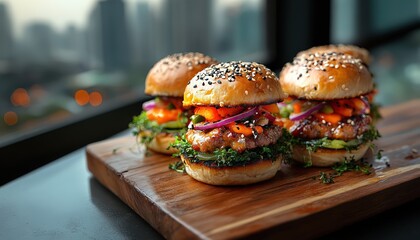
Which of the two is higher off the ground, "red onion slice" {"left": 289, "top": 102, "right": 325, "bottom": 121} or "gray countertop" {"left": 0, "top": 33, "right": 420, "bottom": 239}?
"red onion slice" {"left": 289, "top": 102, "right": 325, "bottom": 121}

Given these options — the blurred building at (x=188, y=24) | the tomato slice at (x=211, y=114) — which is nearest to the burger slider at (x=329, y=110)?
the tomato slice at (x=211, y=114)

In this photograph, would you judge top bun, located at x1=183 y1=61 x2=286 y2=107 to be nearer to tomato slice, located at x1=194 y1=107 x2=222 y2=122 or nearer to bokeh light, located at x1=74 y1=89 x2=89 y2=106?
tomato slice, located at x1=194 y1=107 x2=222 y2=122

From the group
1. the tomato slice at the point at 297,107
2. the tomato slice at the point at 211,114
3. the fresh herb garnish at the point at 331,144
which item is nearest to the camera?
the tomato slice at the point at 211,114

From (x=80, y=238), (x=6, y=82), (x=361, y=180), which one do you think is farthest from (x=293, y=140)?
(x=6, y=82)

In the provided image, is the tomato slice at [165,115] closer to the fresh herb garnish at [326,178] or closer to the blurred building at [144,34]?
the fresh herb garnish at [326,178]

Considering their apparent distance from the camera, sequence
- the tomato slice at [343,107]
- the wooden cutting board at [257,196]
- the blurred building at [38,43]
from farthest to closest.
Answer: the blurred building at [38,43], the tomato slice at [343,107], the wooden cutting board at [257,196]

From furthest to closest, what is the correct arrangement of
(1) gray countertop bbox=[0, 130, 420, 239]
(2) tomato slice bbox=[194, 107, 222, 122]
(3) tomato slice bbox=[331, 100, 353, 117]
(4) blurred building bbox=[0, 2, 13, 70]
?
(4) blurred building bbox=[0, 2, 13, 70] → (3) tomato slice bbox=[331, 100, 353, 117] → (2) tomato slice bbox=[194, 107, 222, 122] → (1) gray countertop bbox=[0, 130, 420, 239]

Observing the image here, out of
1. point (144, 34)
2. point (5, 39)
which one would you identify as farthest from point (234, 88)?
point (144, 34)

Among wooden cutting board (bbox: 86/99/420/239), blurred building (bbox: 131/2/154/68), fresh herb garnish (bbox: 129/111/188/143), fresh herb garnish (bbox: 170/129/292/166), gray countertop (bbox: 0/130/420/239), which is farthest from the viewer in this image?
blurred building (bbox: 131/2/154/68)

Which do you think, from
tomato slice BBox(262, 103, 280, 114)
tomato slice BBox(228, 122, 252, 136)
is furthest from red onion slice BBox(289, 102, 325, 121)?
tomato slice BBox(228, 122, 252, 136)
